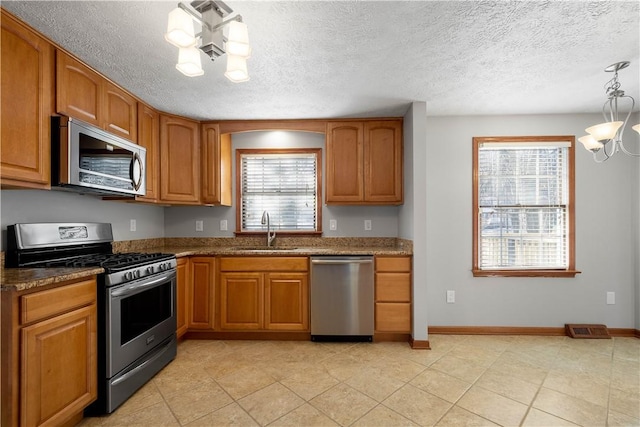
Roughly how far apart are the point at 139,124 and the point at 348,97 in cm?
195

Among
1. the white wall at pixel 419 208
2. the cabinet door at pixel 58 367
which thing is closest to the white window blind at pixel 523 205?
the white wall at pixel 419 208

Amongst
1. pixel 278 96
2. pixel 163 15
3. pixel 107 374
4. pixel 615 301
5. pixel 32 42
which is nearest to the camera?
pixel 163 15

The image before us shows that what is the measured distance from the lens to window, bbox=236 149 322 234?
3.60m

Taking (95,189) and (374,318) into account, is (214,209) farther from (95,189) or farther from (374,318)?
(374,318)

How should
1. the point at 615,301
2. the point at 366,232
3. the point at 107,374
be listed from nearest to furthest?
the point at 107,374 < the point at 615,301 < the point at 366,232

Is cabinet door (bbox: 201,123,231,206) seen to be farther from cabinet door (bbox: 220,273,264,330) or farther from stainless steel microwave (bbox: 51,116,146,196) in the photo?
cabinet door (bbox: 220,273,264,330)

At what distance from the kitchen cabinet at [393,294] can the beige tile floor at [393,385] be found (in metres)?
0.21

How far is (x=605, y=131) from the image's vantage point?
2.07m

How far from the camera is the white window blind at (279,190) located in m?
3.60

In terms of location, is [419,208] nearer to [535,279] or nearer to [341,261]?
[341,261]

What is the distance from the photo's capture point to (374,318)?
2.92 metres

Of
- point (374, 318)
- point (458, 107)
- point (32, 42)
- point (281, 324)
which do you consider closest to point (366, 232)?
point (374, 318)

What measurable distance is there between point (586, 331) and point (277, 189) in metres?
3.66

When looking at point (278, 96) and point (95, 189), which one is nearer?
point (95, 189)
